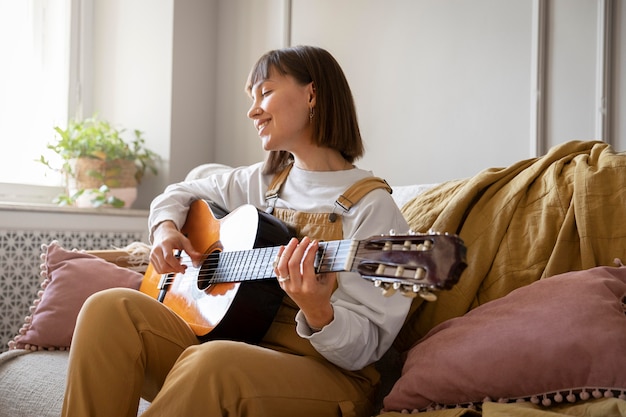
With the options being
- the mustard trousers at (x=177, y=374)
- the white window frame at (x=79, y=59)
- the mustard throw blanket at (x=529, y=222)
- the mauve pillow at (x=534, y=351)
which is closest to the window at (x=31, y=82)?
the white window frame at (x=79, y=59)

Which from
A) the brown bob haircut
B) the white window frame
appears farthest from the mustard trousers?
the white window frame

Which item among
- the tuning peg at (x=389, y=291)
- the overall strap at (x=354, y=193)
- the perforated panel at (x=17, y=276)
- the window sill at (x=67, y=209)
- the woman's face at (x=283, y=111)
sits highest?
the woman's face at (x=283, y=111)

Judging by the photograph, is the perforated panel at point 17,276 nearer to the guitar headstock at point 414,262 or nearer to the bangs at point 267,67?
the bangs at point 267,67

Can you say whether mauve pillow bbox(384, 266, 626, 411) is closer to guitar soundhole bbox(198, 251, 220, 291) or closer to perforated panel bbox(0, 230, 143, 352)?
guitar soundhole bbox(198, 251, 220, 291)

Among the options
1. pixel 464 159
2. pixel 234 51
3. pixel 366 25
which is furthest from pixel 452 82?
pixel 234 51

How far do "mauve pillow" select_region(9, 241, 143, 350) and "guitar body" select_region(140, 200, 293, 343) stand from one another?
0.33 m

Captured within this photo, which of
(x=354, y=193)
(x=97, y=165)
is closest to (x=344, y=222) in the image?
(x=354, y=193)

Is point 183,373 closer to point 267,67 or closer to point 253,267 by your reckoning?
point 253,267

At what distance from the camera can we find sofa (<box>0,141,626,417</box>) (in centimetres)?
108

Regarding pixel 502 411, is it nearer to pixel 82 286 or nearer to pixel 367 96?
pixel 82 286

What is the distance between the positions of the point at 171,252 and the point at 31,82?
6.71 feet

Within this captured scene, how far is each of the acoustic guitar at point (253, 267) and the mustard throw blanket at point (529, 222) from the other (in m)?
0.37

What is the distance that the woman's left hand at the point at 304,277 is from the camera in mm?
1106

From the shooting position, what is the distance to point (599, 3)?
199cm
